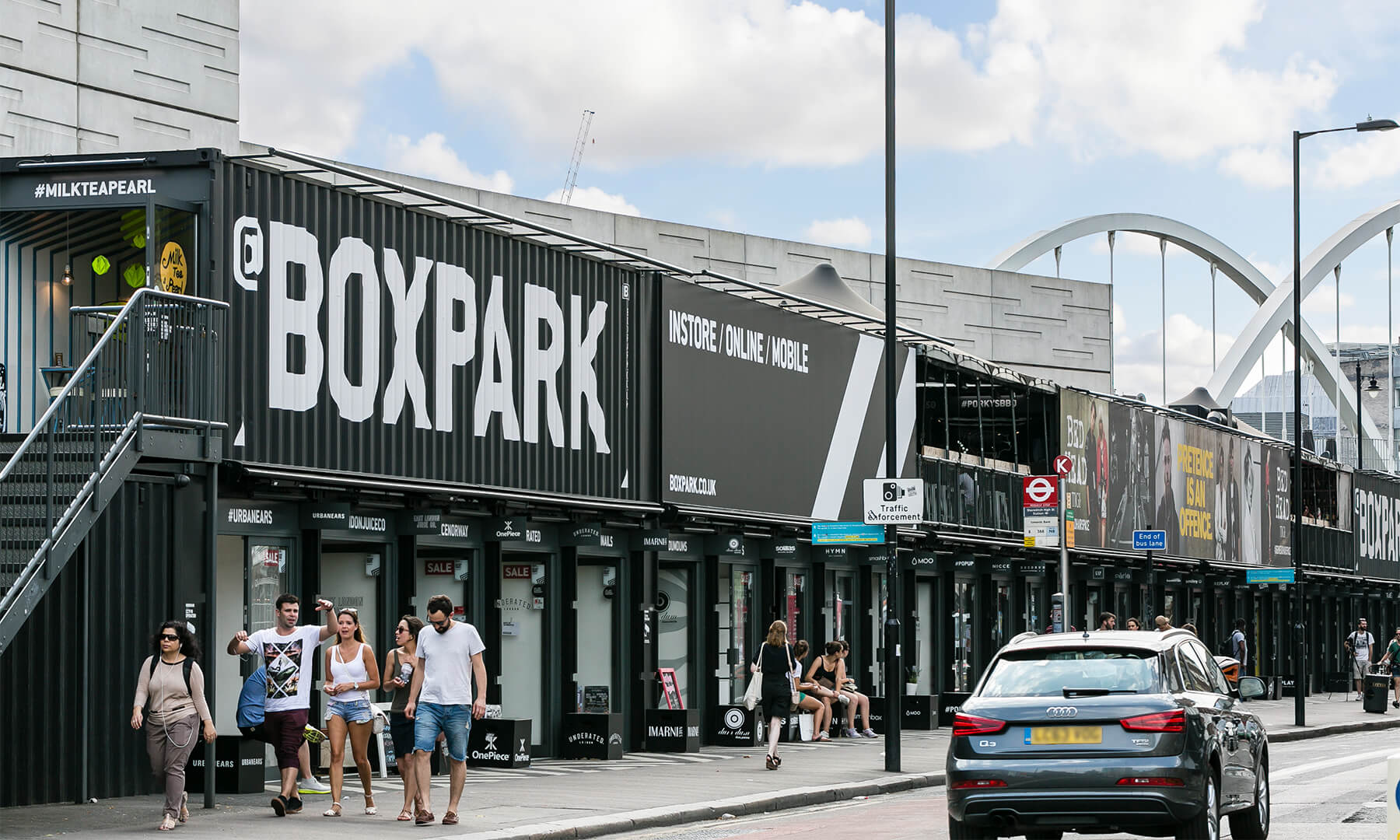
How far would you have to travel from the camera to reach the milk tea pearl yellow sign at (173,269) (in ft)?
59.2

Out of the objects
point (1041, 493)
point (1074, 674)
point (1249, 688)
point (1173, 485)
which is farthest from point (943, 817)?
point (1173, 485)

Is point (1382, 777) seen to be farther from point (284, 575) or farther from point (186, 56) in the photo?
point (186, 56)

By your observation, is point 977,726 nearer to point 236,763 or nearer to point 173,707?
point 173,707

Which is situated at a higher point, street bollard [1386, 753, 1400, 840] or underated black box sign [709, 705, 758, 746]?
street bollard [1386, 753, 1400, 840]

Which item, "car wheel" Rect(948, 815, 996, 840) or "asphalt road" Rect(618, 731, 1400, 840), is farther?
"asphalt road" Rect(618, 731, 1400, 840)

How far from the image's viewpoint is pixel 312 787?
712 inches

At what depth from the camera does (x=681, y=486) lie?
2592cm

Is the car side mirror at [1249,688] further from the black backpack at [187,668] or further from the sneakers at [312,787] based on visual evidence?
the sneakers at [312,787]

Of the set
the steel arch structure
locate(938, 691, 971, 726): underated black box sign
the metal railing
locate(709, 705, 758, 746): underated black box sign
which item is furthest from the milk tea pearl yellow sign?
the steel arch structure

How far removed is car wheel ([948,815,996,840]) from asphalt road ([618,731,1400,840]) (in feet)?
6.70

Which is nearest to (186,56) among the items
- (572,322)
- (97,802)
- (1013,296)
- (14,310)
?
(572,322)

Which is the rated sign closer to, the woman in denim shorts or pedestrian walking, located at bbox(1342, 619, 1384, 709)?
the woman in denim shorts

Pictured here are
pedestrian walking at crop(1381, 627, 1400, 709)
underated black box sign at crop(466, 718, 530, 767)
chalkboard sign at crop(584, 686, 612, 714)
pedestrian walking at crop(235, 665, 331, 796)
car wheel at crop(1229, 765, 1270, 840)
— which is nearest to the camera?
car wheel at crop(1229, 765, 1270, 840)

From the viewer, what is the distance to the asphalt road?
15328 millimetres
